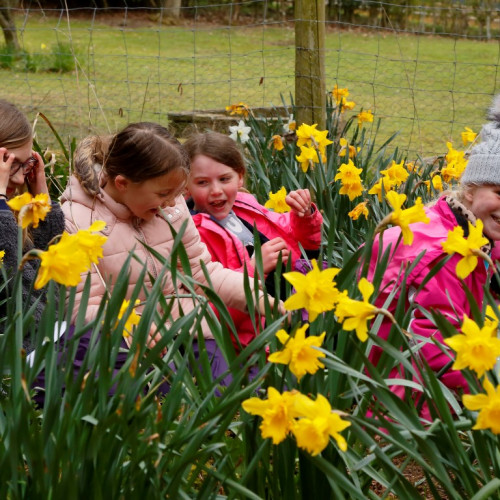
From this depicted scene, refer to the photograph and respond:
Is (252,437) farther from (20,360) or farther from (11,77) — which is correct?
(11,77)

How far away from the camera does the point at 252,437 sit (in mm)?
1709

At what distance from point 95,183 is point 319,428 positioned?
173cm

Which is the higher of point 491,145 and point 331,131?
point 491,145

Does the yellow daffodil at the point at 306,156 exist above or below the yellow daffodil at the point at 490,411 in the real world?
below

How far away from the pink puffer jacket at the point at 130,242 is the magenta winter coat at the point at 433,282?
19.2 inches

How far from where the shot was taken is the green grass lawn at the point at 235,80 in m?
5.90

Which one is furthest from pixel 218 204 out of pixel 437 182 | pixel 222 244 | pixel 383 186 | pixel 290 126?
pixel 290 126

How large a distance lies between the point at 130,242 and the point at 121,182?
0.63 feet

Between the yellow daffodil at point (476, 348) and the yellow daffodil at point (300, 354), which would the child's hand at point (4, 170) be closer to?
the yellow daffodil at point (300, 354)

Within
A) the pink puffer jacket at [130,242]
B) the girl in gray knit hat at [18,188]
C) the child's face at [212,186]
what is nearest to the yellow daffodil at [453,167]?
the child's face at [212,186]

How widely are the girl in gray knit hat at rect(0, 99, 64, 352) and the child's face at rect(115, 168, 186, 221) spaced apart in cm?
21

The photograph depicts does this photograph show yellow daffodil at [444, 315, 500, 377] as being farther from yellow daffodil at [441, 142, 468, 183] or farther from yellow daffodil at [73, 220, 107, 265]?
yellow daffodil at [441, 142, 468, 183]

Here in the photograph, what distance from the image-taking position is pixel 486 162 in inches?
102

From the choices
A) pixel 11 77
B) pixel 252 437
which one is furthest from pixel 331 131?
pixel 11 77
